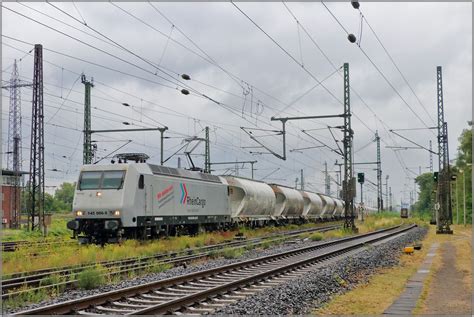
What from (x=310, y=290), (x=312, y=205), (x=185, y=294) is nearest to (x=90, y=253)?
(x=185, y=294)

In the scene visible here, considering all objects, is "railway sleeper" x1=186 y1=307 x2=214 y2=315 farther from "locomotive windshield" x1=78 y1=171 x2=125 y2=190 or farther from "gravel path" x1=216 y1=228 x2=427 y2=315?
"locomotive windshield" x1=78 y1=171 x2=125 y2=190

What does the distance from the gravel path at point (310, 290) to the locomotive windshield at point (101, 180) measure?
9.57 metres

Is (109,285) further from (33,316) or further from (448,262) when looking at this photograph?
(448,262)

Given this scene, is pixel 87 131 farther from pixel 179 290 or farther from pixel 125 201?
pixel 179 290

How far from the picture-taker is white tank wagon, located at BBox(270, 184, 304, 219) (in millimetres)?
45906

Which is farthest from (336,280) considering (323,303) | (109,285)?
(109,285)

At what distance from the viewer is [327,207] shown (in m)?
64.3

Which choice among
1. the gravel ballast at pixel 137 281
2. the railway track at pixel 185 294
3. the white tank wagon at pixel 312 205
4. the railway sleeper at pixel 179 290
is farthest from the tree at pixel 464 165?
the railway sleeper at pixel 179 290

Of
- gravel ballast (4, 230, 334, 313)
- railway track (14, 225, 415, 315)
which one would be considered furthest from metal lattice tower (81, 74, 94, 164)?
railway track (14, 225, 415, 315)

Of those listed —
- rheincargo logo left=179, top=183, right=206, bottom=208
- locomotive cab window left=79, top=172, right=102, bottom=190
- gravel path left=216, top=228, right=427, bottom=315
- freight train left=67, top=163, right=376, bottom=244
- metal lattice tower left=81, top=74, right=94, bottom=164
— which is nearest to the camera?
gravel path left=216, top=228, right=427, bottom=315

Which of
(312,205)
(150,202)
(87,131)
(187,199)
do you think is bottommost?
(312,205)

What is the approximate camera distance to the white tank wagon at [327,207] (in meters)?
62.5

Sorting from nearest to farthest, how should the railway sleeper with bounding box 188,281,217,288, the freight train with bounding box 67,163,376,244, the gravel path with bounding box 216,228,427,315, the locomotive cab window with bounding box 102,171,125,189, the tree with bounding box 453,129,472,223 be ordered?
1. the gravel path with bounding box 216,228,427,315
2. the railway sleeper with bounding box 188,281,217,288
3. the freight train with bounding box 67,163,376,244
4. the locomotive cab window with bounding box 102,171,125,189
5. the tree with bounding box 453,129,472,223

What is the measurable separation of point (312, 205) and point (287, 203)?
382 inches
